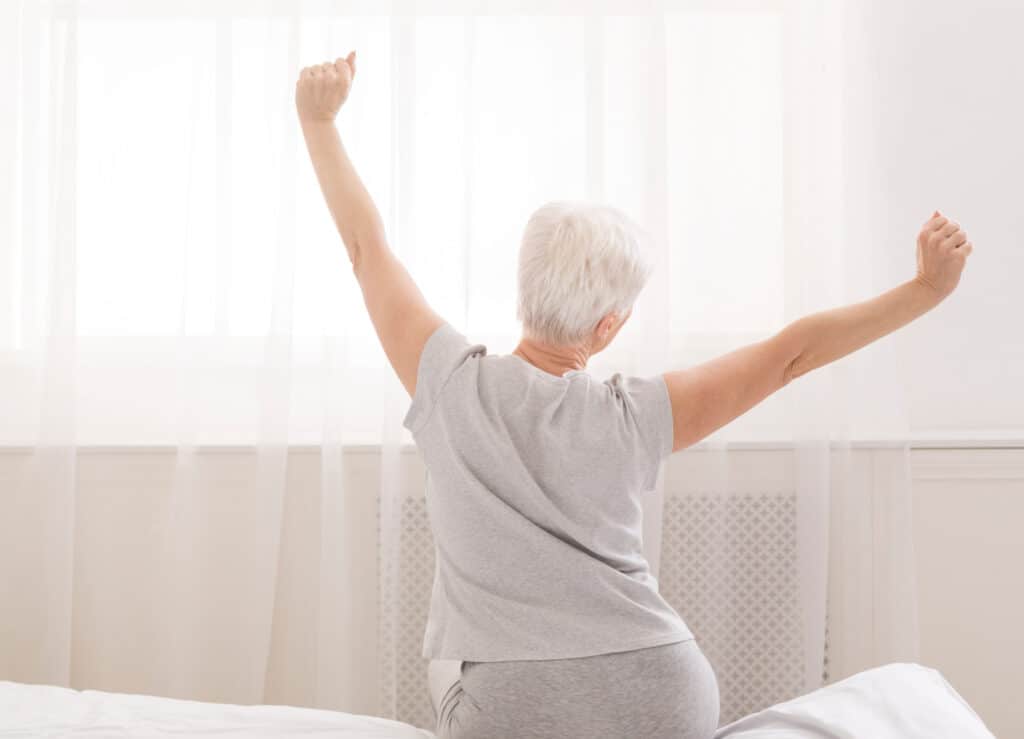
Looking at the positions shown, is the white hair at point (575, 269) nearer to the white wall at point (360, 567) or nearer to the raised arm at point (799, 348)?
the raised arm at point (799, 348)

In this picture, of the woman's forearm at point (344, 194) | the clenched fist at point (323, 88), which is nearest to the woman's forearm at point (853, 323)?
the woman's forearm at point (344, 194)

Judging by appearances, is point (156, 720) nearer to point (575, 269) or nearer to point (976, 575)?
point (575, 269)

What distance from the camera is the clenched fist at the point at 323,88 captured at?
1.36 meters

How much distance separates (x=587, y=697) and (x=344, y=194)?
2.36 ft

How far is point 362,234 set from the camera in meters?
1.36

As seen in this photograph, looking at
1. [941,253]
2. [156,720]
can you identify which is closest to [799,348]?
[941,253]

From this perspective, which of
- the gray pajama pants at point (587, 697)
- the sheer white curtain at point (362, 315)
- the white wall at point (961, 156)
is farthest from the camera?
the white wall at point (961, 156)

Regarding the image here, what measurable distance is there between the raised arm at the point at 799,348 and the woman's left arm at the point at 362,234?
1.08ft

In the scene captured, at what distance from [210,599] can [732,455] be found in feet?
3.81

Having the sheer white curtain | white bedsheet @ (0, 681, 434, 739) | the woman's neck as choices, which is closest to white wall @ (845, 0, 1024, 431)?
the sheer white curtain

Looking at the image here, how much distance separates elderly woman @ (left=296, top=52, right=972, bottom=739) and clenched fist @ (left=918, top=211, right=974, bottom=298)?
0.20m

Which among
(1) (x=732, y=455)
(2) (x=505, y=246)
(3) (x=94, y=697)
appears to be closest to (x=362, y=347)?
(2) (x=505, y=246)

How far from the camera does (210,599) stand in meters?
2.20

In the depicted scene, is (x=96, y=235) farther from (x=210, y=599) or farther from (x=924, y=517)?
(x=924, y=517)
